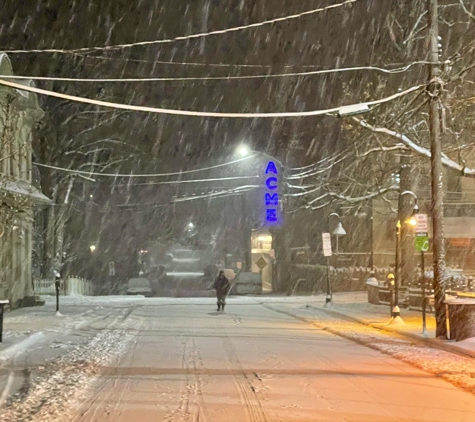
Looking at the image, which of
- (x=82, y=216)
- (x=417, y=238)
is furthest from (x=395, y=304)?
(x=82, y=216)

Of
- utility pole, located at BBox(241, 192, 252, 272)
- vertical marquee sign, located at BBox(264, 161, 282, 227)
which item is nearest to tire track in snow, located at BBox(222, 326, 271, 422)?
vertical marquee sign, located at BBox(264, 161, 282, 227)

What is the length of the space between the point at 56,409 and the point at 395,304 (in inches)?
518

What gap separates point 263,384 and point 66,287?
29.8 meters

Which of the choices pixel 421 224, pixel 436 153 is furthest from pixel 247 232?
pixel 436 153

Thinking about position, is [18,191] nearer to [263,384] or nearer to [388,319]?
[388,319]

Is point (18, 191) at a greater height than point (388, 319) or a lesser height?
greater

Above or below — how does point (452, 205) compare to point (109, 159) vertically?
below

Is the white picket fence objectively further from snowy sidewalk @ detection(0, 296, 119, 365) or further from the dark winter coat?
the dark winter coat

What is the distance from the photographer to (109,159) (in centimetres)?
3862

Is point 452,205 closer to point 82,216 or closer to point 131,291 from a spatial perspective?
point 131,291

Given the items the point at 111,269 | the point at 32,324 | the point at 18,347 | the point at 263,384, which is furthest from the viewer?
the point at 111,269

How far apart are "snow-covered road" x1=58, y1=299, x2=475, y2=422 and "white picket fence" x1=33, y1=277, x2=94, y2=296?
20.4 m

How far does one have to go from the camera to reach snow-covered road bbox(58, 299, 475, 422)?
8.16 m

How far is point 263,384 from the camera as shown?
10.0 metres
